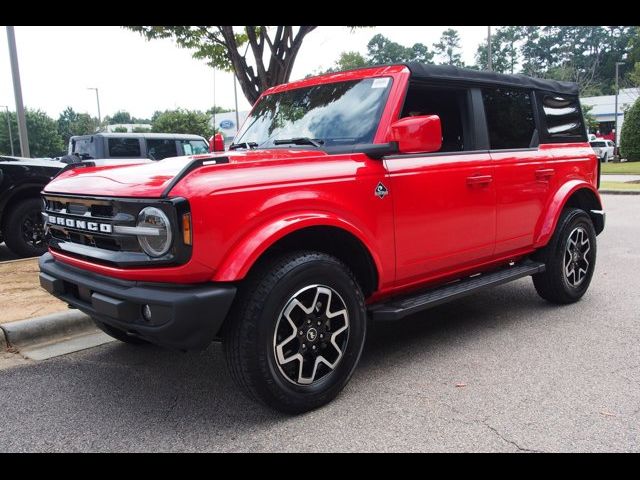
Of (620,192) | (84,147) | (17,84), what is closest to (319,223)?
(17,84)

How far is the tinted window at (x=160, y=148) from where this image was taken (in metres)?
13.6

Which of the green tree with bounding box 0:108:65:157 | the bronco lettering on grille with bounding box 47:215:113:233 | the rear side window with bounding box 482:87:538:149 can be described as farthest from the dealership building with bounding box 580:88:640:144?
the green tree with bounding box 0:108:65:157

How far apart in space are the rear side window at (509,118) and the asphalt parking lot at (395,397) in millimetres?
1507

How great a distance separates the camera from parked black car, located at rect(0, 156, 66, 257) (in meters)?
7.02

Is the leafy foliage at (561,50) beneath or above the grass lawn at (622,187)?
above

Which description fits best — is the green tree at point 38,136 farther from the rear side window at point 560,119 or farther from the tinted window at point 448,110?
the tinted window at point 448,110

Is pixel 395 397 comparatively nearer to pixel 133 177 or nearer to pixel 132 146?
pixel 133 177

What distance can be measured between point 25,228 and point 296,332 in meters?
5.56

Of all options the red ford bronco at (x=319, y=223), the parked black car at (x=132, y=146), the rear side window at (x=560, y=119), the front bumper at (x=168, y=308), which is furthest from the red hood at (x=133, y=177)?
the parked black car at (x=132, y=146)

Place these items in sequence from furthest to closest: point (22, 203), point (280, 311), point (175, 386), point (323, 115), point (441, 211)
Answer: point (22, 203)
point (323, 115)
point (441, 211)
point (175, 386)
point (280, 311)

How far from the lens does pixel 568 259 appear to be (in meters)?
5.05

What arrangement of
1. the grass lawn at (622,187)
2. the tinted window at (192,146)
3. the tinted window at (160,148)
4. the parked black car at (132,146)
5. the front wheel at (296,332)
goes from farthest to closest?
the grass lawn at (622,187), the tinted window at (192,146), the tinted window at (160,148), the parked black car at (132,146), the front wheel at (296,332)

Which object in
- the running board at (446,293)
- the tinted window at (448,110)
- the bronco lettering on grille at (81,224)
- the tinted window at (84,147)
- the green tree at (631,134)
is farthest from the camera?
the green tree at (631,134)
